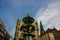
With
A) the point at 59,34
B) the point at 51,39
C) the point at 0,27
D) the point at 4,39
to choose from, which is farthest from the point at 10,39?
the point at 51,39

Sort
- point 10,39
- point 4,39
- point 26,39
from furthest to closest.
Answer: point 10,39, point 4,39, point 26,39

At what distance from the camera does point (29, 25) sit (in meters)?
28.3

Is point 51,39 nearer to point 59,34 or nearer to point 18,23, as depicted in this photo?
point 59,34

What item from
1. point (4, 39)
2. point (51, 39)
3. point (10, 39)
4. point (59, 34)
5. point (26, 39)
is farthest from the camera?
point (10, 39)

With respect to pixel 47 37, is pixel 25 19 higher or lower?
higher

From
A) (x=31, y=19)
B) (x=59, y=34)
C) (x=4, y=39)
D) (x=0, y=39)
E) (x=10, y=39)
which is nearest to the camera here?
(x=31, y=19)

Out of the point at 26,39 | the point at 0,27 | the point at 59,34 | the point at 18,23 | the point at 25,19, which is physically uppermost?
the point at 18,23

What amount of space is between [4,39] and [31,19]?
1974cm

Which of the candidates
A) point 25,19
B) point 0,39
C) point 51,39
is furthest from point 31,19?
point 0,39

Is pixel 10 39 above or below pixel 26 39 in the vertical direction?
above

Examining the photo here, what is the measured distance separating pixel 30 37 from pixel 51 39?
14.4 feet

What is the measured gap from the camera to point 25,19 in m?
29.3

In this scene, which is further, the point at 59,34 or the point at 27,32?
the point at 59,34

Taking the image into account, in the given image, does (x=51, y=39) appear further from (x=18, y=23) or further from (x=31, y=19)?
(x=18, y=23)
